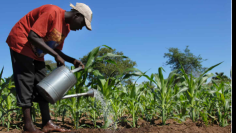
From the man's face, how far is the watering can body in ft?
1.67

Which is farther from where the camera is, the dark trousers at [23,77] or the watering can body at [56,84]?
the dark trousers at [23,77]

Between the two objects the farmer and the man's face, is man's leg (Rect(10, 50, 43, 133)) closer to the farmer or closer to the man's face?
the farmer

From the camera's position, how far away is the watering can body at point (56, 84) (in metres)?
1.90

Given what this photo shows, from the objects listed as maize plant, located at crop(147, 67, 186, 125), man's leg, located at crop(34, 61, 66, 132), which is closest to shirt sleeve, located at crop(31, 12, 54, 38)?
man's leg, located at crop(34, 61, 66, 132)

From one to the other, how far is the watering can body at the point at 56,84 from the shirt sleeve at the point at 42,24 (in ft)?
1.34

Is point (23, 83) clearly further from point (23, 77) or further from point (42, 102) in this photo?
point (42, 102)

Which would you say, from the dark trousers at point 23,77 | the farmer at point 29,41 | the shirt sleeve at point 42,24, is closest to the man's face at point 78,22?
the farmer at point 29,41

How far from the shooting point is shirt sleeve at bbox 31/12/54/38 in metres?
1.94

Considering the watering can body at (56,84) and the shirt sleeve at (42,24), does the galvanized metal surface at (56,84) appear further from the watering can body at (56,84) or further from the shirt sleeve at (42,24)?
the shirt sleeve at (42,24)

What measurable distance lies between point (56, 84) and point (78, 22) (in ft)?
2.39

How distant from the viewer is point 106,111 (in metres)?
2.35

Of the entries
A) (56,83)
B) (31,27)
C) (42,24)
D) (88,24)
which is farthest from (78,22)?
(56,83)

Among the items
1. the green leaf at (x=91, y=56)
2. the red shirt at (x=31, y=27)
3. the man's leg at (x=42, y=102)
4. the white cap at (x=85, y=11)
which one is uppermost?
the white cap at (x=85, y=11)

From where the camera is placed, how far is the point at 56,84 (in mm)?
1932
